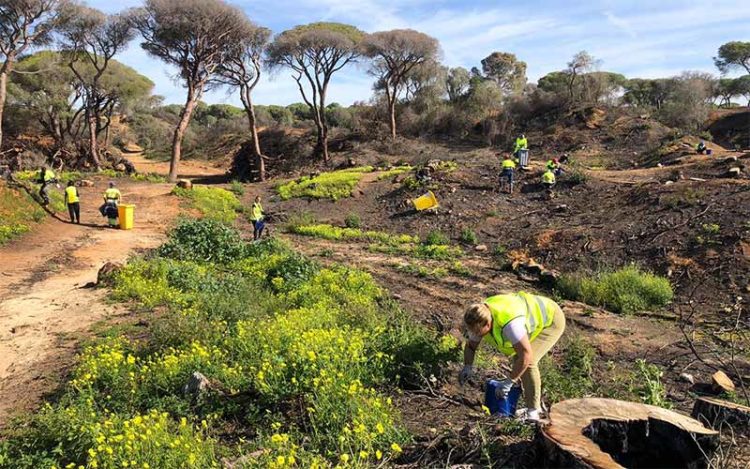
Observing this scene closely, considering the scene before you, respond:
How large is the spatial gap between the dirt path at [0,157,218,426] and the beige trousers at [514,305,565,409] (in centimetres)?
424

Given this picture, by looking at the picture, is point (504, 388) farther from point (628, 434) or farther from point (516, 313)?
point (628, 434)

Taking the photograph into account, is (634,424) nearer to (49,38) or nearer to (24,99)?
(49,38)

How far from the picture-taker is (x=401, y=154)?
28516 millimetres

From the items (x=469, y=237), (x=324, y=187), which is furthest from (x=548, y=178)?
(x=324, y=187)

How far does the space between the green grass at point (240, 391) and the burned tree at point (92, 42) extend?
20769 millimetres

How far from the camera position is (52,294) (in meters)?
8.04

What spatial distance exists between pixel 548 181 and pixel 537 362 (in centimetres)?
1300

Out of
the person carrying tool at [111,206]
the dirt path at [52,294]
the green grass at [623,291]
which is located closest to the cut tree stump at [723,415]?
the green grass at [623,291]

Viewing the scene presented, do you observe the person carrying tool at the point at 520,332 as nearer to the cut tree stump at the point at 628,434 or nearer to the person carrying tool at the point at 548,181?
the cut tree stump at the point at 628,434

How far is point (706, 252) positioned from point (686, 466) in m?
8.16

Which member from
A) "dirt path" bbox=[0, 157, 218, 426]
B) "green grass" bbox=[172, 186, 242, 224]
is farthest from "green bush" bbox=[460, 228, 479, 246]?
"dirt path" bbox=[0, 157, 218, 426]

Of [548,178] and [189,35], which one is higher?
[189,35]

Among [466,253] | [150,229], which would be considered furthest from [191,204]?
[466,253]

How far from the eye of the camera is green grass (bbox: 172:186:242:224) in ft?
53.7
